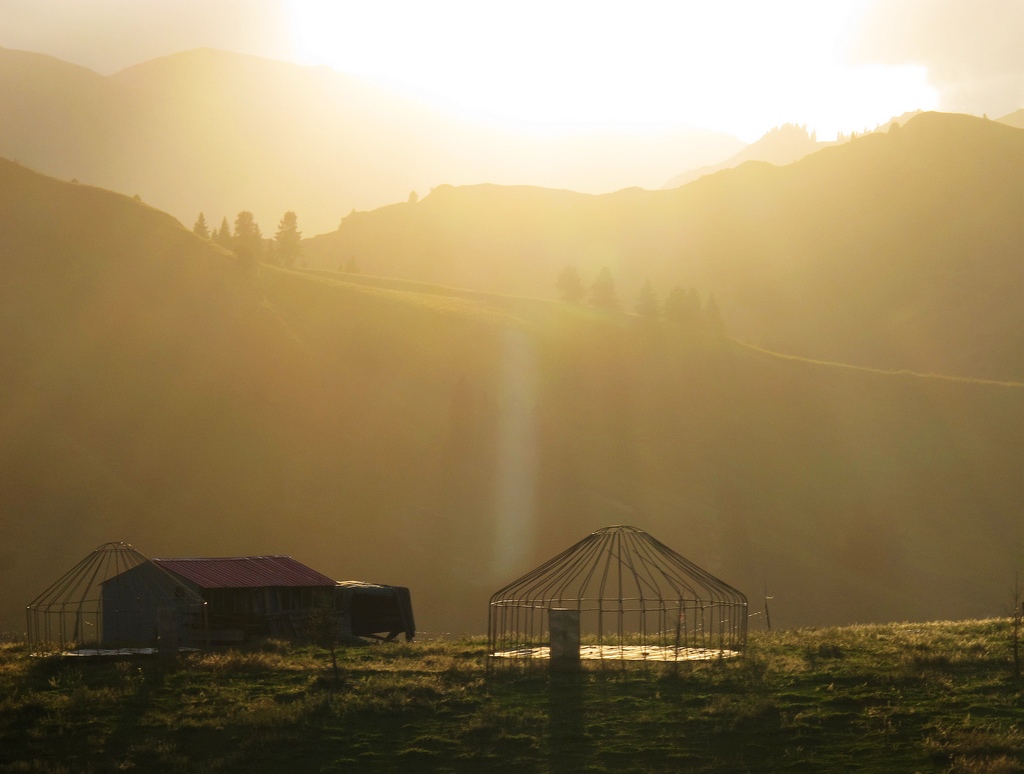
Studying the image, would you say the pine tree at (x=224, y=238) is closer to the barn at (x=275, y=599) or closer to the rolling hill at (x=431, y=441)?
the rolling hill at (x=431, y=441)

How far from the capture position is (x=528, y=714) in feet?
60.7

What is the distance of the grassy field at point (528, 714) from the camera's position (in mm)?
16125

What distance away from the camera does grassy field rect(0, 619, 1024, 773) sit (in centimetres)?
1612

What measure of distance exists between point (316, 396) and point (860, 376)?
4974cm

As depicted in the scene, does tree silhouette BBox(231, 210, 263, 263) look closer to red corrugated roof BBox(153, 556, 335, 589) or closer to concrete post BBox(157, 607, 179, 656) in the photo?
red corrugated roof BBox(153, 556, 335, 589)

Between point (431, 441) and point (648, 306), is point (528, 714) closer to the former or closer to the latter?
point (431, 441)

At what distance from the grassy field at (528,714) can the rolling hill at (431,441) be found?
33.2 metres

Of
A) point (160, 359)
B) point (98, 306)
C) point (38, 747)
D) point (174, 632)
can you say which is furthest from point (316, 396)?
point (38, 747)

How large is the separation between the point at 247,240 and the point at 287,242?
1520cm

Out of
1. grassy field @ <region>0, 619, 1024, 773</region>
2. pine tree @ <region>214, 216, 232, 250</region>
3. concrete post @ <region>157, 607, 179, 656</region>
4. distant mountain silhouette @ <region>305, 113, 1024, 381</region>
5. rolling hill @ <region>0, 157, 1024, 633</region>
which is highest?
distant mountain silhouette @ <region>305, 113, 1024, 381</region>

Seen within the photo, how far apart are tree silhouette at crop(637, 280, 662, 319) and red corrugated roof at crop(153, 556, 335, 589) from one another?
73.0 metres

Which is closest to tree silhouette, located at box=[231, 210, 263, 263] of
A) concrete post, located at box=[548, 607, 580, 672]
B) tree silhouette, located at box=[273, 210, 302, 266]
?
tree silhouette, located at box=[273, 210, 302, 266]

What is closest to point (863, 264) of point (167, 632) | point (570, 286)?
point (570, 286)

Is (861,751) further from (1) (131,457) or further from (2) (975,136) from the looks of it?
(2) (975,136)
